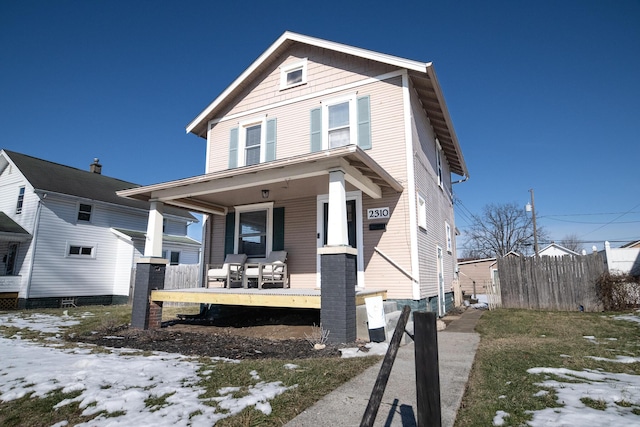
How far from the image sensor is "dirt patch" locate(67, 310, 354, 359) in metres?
5.48

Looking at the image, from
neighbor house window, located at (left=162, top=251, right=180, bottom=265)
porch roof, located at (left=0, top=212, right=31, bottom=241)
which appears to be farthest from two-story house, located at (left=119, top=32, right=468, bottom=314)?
neighbor house window, located at (left=162, top=251, right=180, bottom=265)

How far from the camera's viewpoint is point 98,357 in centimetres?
495

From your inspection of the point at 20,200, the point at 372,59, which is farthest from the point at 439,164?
the point at 20,200

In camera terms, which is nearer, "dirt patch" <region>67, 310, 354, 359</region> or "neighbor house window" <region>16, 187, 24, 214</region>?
"dirt patch" <region>67, 310, 354, 359</region>

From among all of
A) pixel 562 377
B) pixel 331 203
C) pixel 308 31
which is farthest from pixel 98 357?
pixel 308 31

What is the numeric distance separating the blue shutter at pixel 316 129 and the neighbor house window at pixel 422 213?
313 cm

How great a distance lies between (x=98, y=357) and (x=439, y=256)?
381 inches

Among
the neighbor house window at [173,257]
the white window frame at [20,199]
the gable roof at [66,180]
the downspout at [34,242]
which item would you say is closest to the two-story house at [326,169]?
A: the gable roof at [66,180]

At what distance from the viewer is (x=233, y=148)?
35.9 ft

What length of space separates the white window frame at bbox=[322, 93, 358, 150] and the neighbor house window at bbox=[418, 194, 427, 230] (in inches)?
93.7

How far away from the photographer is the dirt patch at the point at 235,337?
548cm

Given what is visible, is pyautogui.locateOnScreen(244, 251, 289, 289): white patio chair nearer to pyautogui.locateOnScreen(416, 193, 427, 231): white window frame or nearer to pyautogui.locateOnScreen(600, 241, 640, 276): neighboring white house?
pyautogui.locateOnScreen(416, 193, 427, 231): white window frame

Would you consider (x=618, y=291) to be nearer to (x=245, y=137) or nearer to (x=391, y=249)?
(x=391, y=249)

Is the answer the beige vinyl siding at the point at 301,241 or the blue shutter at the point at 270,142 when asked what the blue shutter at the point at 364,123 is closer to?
the beige vinyl siding at the point at 301,241
